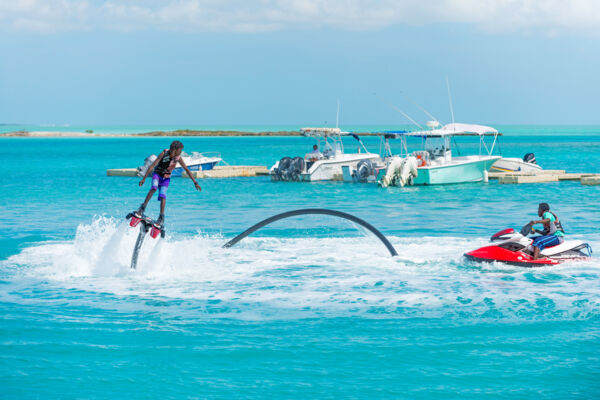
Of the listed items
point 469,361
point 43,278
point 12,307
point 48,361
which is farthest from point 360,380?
point 43,278

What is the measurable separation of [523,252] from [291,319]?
5275 mm

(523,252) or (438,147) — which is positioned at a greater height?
(438,147)

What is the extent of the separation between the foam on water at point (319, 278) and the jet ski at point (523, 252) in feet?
0.47

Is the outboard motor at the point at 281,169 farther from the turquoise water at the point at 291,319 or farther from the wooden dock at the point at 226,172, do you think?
the turquoise water at the point at 291,319

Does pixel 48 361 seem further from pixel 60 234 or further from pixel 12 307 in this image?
pixel 60 234

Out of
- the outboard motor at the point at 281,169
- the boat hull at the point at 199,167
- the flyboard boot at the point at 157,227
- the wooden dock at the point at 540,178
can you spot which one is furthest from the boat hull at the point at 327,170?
the flyboard boot at the point at 157,227

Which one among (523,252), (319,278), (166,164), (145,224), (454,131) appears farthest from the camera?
(454,131)

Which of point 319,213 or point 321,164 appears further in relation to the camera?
point 321,164

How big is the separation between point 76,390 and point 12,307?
399 cm

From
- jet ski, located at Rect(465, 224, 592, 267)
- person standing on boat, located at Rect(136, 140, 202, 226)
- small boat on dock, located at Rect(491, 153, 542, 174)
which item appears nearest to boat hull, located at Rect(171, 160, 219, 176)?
small boat on dock, located at Rect(491, 153, 542, 174)

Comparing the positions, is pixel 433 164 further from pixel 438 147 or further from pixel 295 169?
pixel 295 169

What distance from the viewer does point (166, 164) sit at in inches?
488

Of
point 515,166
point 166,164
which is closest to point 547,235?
point 166,164

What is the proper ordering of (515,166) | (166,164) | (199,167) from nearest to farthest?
(166,164), (515,166), (199,167)
